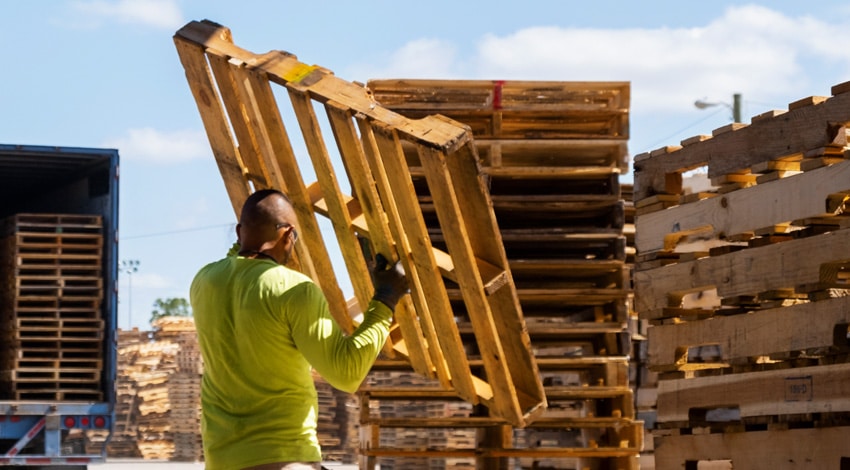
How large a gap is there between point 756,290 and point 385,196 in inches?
57.0

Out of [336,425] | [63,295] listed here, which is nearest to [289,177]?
[63,295]

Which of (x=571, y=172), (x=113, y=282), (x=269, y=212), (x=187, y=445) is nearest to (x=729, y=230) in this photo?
(x=269, y=212)

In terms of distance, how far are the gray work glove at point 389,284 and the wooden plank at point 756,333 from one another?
1470 mm

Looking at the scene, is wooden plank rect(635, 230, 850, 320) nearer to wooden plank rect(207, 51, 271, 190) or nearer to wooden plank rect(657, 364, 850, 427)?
wooden plank rect(657, 364, 850, 427)

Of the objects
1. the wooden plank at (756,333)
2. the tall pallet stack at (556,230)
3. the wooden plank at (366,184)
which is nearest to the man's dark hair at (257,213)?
the wooden plank at (366,184)

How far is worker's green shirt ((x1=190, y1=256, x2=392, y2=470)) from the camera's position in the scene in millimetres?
3697

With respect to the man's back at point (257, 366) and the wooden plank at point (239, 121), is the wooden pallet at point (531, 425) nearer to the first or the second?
the wooden plank at point (239, 121)

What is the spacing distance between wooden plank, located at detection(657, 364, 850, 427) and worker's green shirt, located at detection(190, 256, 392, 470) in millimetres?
1731

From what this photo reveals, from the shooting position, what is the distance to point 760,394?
5.08 metres

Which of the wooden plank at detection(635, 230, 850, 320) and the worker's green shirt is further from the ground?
the wooden plank at detection(635, 230, 850, 320)

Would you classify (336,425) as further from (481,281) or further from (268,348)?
(268,348)

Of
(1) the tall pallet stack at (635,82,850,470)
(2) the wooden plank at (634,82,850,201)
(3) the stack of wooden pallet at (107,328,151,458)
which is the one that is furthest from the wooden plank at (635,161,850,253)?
(3) the stack of wooden pallet at (107,328,151,458)

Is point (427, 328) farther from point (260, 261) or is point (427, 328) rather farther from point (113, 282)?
point (113, 282)

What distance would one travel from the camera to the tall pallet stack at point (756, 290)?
15.4 ft
